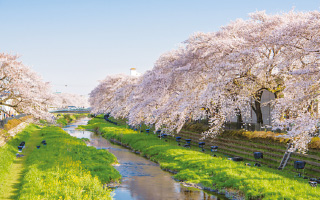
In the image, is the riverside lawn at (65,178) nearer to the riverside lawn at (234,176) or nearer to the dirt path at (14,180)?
the dirt path at (14,180)

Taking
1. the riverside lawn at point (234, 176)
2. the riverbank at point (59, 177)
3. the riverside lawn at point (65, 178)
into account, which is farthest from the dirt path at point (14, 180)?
the riverside lawn at point (234, 176)

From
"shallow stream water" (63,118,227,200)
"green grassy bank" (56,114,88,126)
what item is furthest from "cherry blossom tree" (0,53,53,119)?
"green grassy bank" (56,114,88,126)

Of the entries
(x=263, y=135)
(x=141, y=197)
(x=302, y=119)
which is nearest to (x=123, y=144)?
(x=263, y=135)

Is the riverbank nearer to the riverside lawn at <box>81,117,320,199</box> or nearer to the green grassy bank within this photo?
the riverside lawn at <box>81,117,320,199</box>

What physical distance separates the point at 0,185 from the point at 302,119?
17.6 meters

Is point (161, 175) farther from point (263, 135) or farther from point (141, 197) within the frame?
point (263, 135)

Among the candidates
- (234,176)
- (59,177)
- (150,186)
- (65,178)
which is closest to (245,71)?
(234,176)

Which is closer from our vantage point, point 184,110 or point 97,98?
point 184,110

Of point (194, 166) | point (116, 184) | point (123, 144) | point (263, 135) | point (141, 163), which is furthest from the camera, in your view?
point (123, 144)

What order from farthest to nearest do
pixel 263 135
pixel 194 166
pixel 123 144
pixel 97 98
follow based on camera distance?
1. pixel 97 98
2. pixel 123 144
3. pixel 263 135
4. pixel 194 166

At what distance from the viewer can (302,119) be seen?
15852mm

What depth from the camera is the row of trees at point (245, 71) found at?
19547mm

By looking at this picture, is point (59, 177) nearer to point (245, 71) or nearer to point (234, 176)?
point (234, 176)

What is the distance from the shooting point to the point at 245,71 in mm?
25625
